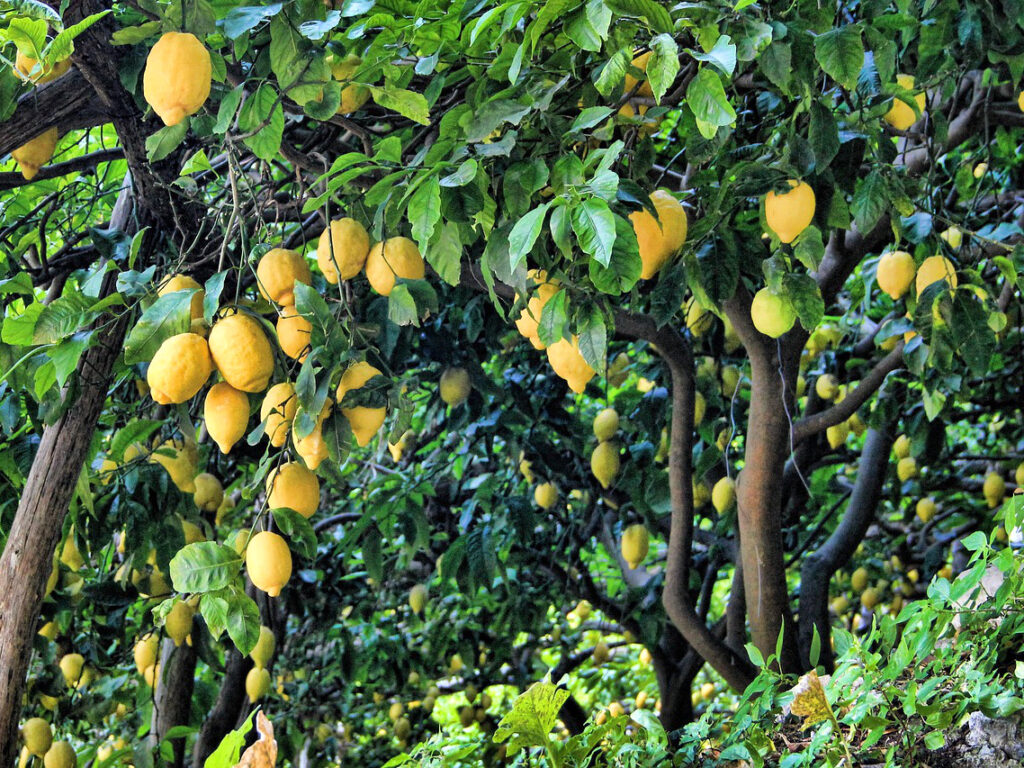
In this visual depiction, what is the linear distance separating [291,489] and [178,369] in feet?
1.10

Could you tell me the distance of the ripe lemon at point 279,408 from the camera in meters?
1.93

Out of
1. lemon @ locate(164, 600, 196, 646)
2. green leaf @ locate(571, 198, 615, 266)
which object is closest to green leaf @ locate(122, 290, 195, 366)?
green leaf @ locate(571, 198, 615, 266)

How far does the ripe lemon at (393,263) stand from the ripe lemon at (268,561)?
0.51m

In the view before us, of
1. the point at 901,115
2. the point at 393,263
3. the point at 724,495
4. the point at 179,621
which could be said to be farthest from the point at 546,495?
the point at 393,263

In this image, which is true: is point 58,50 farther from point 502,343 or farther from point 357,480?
point 357,480

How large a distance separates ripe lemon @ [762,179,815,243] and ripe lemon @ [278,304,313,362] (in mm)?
865

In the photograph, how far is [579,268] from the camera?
200 cm

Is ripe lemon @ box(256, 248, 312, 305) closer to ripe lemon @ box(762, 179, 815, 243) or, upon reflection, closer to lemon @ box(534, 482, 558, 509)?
ripe lemon @ box(762, 179, 815, 243)

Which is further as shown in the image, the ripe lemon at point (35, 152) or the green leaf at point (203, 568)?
the ripe lemon at point (35, 152)

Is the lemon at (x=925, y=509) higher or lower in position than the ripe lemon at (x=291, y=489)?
lower

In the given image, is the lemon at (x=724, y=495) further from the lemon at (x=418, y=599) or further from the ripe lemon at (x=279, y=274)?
the ripe lemon at (x=279, y=274)

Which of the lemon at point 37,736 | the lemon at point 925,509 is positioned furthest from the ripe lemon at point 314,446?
the lemon at point 925,509

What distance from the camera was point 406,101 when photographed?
69.3 inches

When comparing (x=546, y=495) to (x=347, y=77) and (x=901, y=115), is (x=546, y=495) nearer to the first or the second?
(x=901, y=115)
